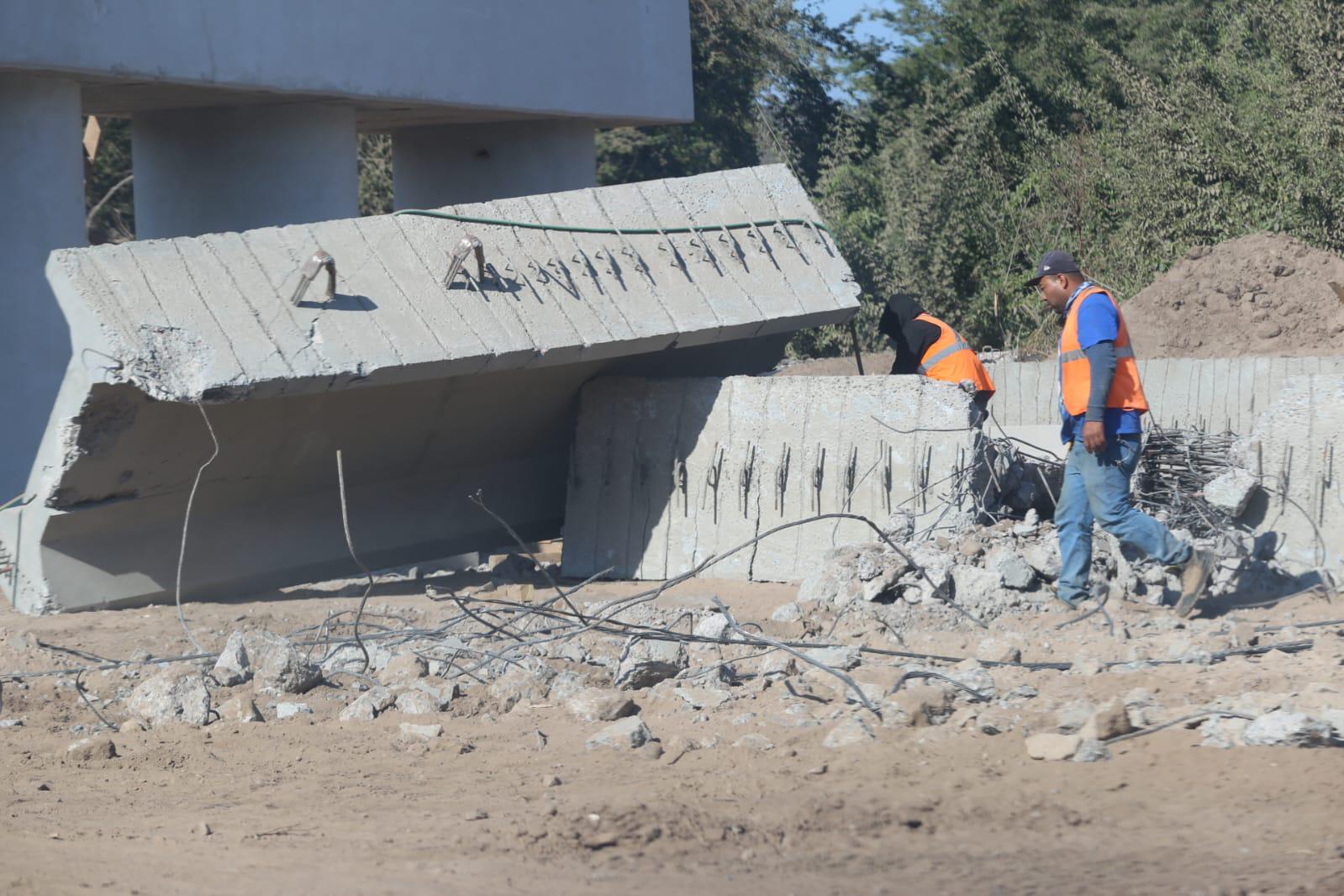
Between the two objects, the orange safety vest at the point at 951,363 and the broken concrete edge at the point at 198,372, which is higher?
the broken concrete edge at the point at 198,372

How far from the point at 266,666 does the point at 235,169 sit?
7082 mm

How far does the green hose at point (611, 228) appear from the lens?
7582 mm

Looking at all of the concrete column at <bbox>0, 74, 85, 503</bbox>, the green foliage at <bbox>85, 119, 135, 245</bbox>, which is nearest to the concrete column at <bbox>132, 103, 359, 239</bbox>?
the concrete column at <bbox>0, 74, 85, 503</bbox>

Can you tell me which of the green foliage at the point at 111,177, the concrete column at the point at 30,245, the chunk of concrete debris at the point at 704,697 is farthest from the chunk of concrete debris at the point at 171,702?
the green foliage at the point at 111,177

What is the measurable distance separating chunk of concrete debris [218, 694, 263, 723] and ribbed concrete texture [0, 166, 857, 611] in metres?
1.63

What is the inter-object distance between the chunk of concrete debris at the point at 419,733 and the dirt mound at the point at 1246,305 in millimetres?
9121

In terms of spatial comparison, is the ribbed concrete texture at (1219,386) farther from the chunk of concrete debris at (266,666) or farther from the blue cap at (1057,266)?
the chunk of concrete debris at (266,666)

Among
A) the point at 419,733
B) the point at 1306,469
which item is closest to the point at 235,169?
the point at 419,733

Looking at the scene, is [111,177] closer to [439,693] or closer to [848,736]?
[439,693]

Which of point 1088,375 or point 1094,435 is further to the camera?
point 1088,375

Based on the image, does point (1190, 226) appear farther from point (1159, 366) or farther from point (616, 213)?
point (616, 213)

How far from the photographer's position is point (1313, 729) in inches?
163

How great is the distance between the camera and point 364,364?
673cm

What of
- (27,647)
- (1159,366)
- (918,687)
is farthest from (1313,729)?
(1159,366)
